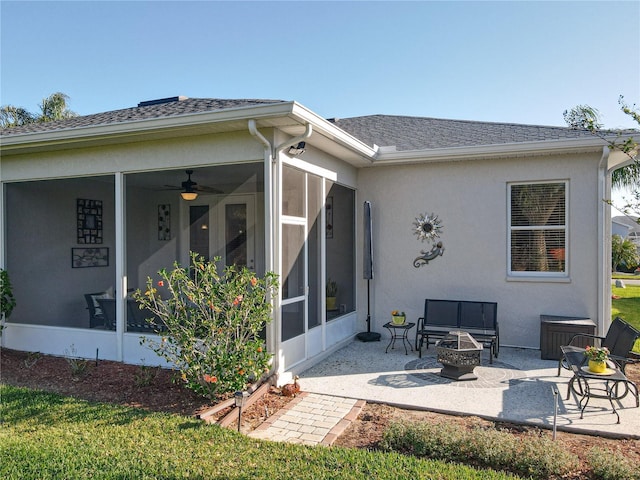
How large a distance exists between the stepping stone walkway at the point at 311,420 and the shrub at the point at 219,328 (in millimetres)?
559

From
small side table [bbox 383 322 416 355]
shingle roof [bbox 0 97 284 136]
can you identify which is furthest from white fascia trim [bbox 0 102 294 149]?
small side table [bbox 383 322 416 355]

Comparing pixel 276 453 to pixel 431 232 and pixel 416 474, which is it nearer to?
pixel 416 474

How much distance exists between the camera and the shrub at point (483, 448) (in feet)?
11.1

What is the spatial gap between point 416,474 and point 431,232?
5201 mm

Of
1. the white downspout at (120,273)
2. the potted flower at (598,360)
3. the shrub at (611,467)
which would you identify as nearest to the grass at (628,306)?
the potted flower at (598,360)

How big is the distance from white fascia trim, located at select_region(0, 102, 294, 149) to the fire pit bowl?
3.65m

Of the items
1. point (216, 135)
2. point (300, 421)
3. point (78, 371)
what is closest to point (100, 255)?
point (78, 371)

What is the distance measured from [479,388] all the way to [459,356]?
0.45m

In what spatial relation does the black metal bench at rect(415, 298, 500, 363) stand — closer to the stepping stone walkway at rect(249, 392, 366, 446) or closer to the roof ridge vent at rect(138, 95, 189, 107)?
the stepping stone walkway at rect(249, 392, 366, 446)

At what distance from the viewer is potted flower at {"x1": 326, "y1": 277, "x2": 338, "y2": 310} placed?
24.0 feet

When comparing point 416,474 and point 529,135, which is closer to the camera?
point 416,474

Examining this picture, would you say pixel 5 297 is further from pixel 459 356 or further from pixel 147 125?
pixel 459 356

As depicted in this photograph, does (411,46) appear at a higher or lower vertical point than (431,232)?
higher

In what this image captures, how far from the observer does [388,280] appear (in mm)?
8289
